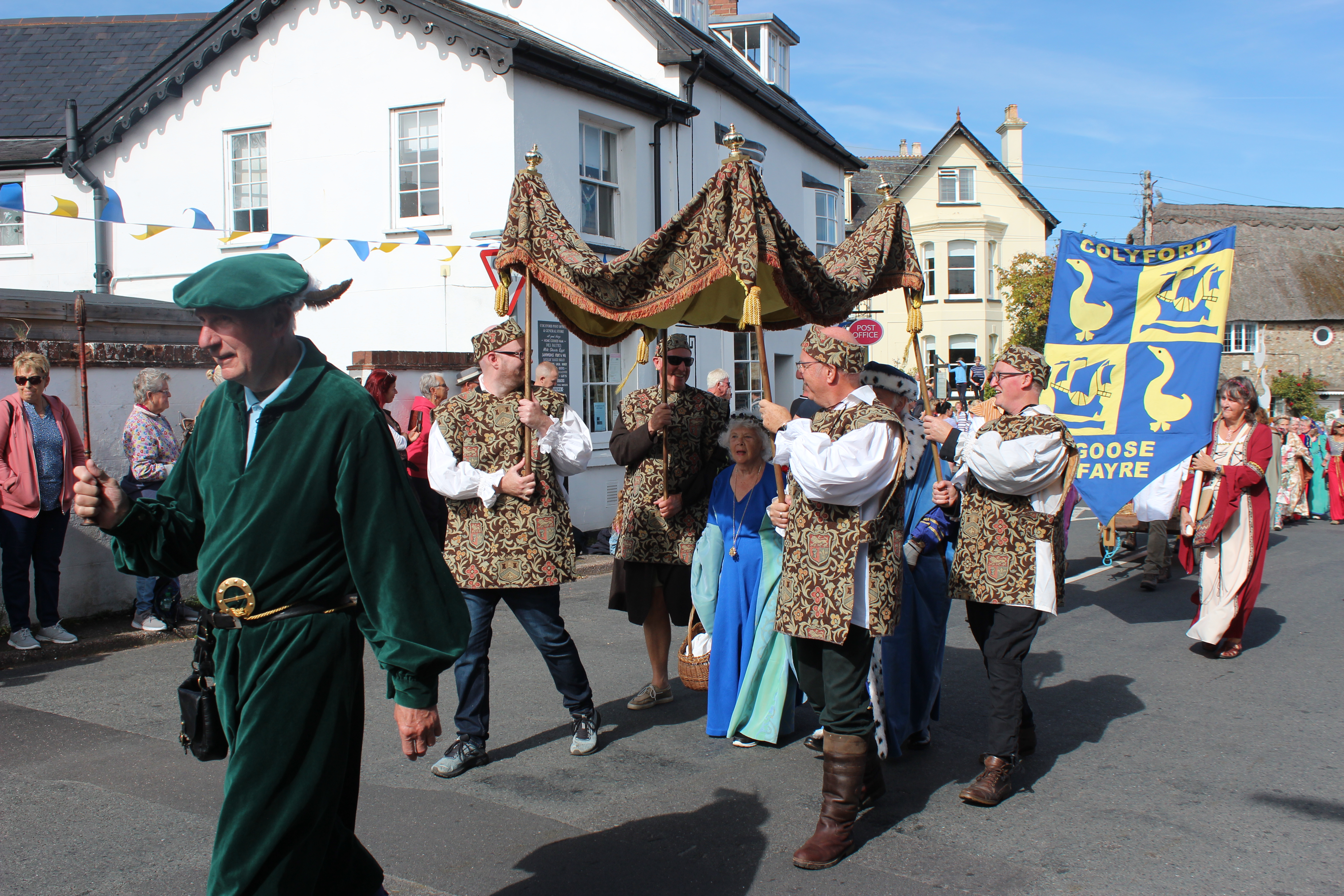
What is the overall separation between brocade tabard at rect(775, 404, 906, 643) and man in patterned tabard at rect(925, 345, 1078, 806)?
A: 66cm

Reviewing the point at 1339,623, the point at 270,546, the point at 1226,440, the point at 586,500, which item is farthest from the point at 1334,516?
the point at 270,546

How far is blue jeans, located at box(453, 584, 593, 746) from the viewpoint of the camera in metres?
4.65

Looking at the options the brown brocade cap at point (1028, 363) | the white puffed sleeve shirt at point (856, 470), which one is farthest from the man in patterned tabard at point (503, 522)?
the brown brocade cap at point (1028, 363)

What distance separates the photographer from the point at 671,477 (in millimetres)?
5645

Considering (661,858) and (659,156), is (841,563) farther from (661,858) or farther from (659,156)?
(659,156)

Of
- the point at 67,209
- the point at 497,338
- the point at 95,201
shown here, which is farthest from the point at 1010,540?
the point at 95,201

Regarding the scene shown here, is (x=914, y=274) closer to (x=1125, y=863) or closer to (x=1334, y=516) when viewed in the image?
(x=1125, y=863)

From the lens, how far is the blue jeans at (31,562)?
264 inches

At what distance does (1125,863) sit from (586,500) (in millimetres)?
9536

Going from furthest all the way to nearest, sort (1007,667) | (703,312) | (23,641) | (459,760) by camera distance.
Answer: (23,641), (703,312), (459,760), (1007,667)

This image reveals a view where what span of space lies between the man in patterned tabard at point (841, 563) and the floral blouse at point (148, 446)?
5232mm

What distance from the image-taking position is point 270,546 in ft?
7.98

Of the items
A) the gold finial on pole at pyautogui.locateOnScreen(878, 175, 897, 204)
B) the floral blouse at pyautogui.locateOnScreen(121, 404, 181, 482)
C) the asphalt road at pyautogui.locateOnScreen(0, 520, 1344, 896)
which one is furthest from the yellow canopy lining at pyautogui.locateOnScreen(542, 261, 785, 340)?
the floral blouse at pyautogui.locateOnScreen(121, 404, 181, 482)

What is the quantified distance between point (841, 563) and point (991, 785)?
127cm
